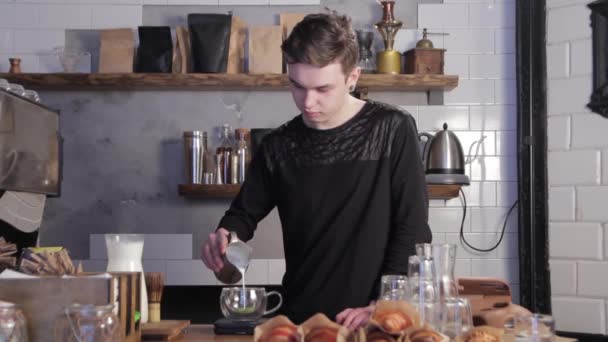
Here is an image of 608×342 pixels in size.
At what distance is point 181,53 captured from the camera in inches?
162

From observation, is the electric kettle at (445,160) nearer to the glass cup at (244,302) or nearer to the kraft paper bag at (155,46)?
the kraft paper bag at (155,46)

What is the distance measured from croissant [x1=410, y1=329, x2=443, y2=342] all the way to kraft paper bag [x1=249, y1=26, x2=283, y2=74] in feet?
8.73

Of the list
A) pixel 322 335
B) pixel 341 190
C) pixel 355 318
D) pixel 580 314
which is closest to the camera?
pixel 322 335

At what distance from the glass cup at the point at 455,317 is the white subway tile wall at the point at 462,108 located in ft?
8.31

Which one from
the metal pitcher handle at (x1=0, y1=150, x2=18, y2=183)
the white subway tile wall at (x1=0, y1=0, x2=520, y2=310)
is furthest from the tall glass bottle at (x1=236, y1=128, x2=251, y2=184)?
the metal pitcher handle at (x1=0, y1=150, x2=18, y2=183)

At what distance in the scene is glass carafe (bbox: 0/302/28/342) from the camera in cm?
168

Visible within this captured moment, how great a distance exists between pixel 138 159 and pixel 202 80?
1.78 ft

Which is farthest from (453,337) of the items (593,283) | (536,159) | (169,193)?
(169,193)

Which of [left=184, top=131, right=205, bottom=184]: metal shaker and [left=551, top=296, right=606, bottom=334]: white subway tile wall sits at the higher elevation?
[left=184, top=131, right=205, bottom=184]: metal shaker

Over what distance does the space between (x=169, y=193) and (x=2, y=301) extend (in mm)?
2401

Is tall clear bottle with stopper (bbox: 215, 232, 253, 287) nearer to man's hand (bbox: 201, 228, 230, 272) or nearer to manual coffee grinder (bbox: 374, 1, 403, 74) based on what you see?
man's hand (bbox: 201, 228, 230, 272)

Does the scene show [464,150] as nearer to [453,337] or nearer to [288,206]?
[288,206]

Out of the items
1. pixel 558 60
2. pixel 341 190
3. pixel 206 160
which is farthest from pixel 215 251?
pixel 558 60

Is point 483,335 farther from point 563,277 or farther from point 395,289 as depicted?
point 563,277
